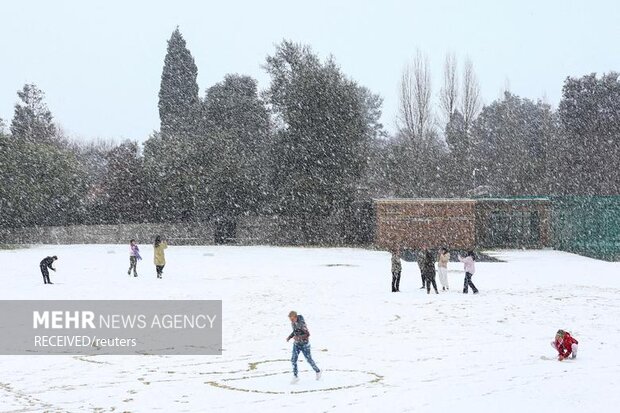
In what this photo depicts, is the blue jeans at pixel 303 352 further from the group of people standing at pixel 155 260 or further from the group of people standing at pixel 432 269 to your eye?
the group of people standing at pixel 155 260

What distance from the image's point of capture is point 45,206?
204ft

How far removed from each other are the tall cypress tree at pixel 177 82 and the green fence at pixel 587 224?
1551 inches

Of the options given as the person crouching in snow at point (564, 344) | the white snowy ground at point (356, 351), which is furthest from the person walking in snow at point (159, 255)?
the person crouching in snow at point (564, 344)

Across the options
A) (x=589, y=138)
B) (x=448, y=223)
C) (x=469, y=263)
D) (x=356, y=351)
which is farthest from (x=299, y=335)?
(x=589, y=138)

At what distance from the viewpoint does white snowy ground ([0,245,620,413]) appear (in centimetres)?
1372

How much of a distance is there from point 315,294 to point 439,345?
31.2 ft

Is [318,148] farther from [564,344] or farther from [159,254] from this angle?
[564,344]

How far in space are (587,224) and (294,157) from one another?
2018 cm

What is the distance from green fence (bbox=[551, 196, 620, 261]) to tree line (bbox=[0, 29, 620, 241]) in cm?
1241

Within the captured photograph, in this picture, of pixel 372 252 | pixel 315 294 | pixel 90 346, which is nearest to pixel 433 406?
pixel 90 346

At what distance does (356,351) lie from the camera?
60.2 feet

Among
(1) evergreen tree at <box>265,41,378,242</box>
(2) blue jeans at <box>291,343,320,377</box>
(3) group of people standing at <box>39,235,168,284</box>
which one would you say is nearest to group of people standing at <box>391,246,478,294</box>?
(3) group of people standing at <box>39,235,168,284</box>

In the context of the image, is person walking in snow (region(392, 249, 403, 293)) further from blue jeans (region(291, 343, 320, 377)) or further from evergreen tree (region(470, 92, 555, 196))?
evergreen tree (region(470, 92, 555, 196))

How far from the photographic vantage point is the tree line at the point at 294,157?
5766cm
